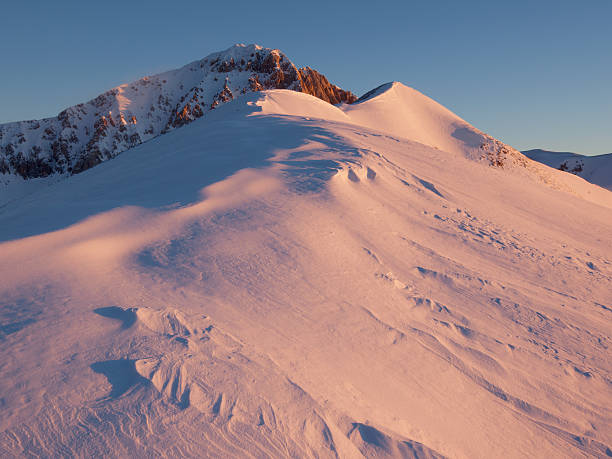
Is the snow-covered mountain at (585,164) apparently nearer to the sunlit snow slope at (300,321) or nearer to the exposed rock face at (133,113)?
the exposed rock face at (133,113)

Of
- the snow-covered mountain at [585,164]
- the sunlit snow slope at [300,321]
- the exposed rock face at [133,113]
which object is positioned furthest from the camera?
the exposed rock face at [133,113]

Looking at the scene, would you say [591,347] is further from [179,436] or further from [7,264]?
[7,264]

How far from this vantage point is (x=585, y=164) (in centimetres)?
4869

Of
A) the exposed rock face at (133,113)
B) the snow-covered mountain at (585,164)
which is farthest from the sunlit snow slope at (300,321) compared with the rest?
the exposed rock face at (133,113)

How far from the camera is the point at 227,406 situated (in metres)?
1.94

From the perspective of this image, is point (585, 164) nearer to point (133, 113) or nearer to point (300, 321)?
point (300, 321)

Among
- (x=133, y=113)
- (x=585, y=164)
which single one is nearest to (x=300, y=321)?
(x=585, y=164)

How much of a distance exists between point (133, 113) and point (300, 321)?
80.1 m

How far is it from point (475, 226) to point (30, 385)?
4.29 metres

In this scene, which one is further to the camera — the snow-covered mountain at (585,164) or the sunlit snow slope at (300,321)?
the snow-covered mountain at (585,164)

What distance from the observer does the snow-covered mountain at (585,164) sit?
139ft

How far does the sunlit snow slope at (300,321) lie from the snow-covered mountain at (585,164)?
4530cm

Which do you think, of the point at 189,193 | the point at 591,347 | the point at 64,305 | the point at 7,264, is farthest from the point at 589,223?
the point at 7,264

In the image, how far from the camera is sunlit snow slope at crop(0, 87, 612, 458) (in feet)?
6.18
